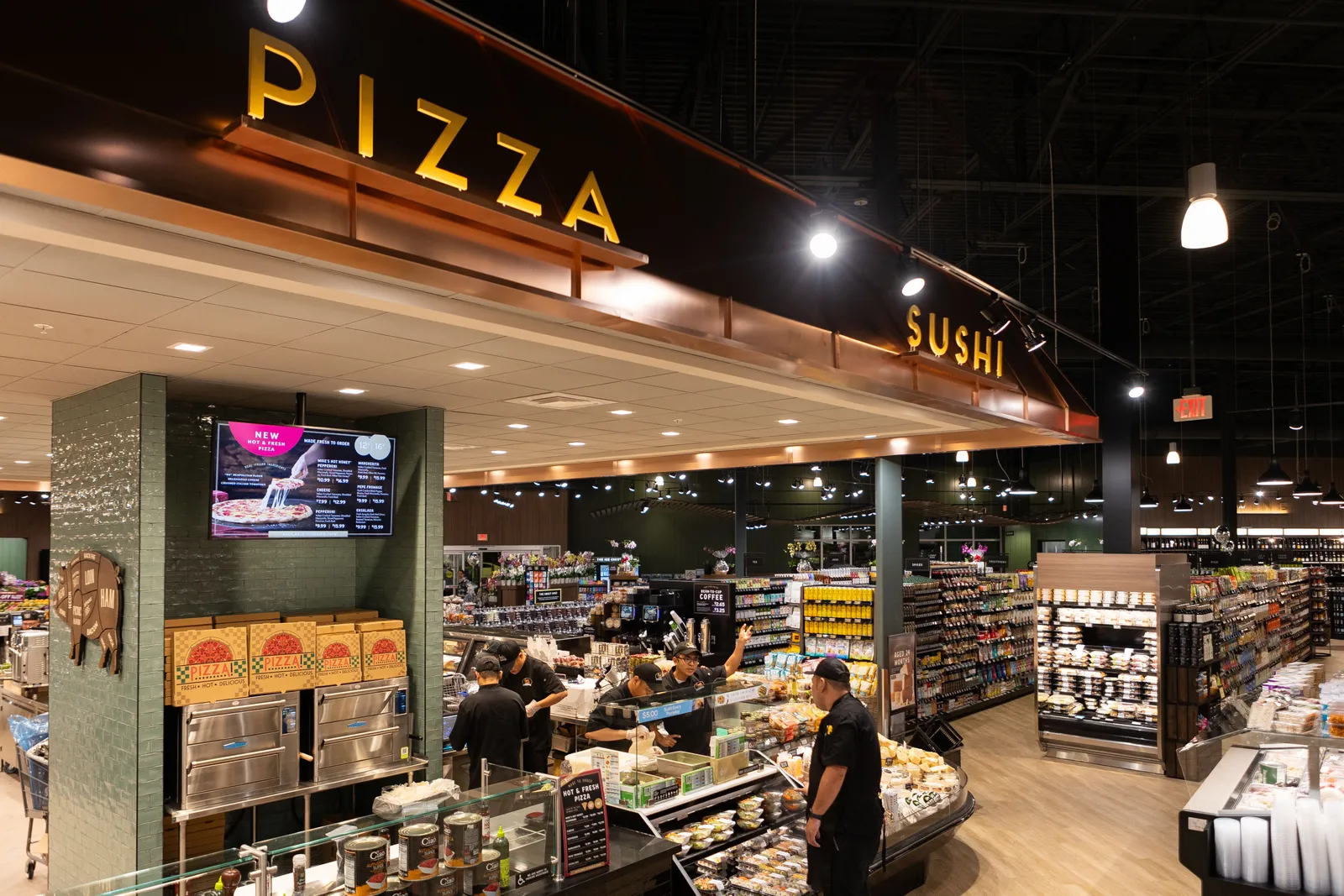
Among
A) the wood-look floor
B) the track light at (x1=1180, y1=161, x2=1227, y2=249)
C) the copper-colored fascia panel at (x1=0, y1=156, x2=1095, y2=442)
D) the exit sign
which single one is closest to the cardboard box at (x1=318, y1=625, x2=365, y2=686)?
the copper-colored fascia panel at (x1=0, y1=156, x2=1095, y2=442)

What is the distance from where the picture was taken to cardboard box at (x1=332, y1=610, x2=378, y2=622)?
629 centimetres

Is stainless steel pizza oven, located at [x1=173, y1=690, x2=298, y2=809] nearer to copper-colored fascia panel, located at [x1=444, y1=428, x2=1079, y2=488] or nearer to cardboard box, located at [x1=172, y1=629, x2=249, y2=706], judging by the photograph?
cardboard box, located at [x1=172, y1=629, x2=249, y2=706]

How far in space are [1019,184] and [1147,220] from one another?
3.39 m

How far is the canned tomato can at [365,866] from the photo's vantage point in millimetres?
3229

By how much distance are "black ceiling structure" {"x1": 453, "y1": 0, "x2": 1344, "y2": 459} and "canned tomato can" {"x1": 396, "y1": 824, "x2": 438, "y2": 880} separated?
3.17 metres

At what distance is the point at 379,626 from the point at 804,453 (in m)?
5.35

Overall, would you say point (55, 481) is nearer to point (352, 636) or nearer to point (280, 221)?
point (352, 636)

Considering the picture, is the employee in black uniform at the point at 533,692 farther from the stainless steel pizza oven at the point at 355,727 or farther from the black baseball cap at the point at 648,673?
the stainless steel pizza oven at the point at 355,727

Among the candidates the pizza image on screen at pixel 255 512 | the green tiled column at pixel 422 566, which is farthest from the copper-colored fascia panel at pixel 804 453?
the pizza image on screen at pixel 255 512

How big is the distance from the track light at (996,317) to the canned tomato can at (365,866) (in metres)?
5.45

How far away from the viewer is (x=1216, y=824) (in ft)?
11.0

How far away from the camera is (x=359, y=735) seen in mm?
6008

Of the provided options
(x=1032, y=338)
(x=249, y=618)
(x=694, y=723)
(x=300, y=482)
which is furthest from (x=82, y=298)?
(x=1032, y=338)

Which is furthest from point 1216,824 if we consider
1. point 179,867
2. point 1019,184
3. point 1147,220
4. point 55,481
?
point 1147,220
